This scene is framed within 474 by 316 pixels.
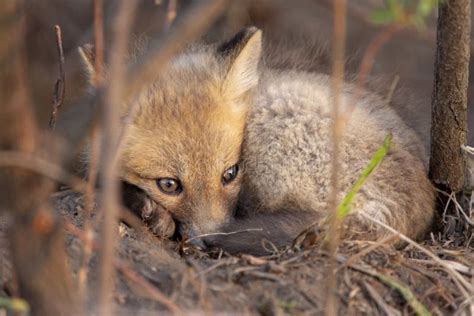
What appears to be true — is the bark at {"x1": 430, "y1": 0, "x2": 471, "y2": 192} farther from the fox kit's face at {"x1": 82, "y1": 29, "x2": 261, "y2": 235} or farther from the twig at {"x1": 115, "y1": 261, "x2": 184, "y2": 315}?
the twig at {"x1": 115, "y1": 261, "x2": 184, "y2": 315}

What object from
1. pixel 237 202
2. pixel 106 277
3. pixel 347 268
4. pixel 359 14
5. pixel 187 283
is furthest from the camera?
pixel 359 14

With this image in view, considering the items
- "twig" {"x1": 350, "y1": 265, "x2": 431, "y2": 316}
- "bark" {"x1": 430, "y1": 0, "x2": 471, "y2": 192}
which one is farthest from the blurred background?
"twig" {"x1": 350, "y1": 265, "x2": 431, "y2": 316}

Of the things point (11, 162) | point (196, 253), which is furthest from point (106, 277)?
point (196, 253)

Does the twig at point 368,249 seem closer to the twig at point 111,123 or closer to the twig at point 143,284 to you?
the twig at point 143,284

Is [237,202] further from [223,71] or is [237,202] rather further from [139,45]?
[139,45]

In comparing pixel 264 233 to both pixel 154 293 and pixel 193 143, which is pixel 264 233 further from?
pixel 154 293

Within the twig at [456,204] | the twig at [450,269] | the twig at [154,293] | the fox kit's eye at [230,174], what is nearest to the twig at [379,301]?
the twig at [450,269]
